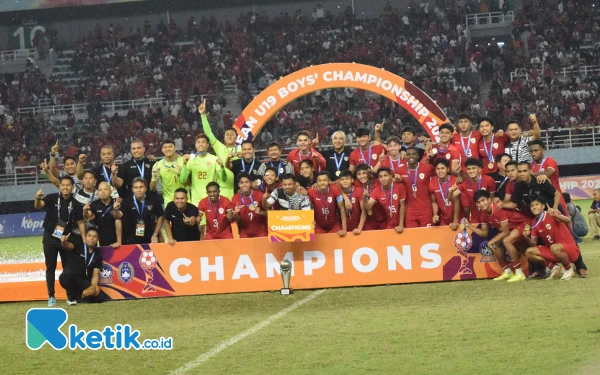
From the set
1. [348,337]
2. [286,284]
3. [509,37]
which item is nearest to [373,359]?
[348,337]

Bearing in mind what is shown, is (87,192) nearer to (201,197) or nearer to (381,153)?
(201,197)

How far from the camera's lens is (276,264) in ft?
39.3

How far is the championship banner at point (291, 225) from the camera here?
38.3 feet

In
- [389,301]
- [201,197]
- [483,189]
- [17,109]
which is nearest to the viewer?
[389,301]

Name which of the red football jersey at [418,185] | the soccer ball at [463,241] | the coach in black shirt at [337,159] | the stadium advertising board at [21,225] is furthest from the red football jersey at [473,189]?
the stadium advertising board at [21,225]

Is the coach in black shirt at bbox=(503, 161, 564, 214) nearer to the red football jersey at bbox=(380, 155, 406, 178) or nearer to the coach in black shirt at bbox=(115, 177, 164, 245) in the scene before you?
the red football jersey at bbox=(380, 155, 406, 178)

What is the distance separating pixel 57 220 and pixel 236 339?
161 inches

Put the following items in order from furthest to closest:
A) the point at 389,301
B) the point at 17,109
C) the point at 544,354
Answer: the point at 17,109 → the point at 389,301 → the point at 544,354

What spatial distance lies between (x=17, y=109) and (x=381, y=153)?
2640 cm

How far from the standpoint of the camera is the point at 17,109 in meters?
36.4

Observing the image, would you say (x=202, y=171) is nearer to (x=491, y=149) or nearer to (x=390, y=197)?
(x=390, y=197)

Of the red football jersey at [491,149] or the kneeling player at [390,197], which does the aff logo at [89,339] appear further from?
the red football jersey at [491,149]

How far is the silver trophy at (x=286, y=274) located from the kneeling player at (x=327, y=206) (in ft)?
2.94

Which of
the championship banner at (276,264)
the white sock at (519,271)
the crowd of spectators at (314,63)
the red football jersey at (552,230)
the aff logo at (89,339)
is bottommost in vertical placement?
the aff logo at (89,339)
